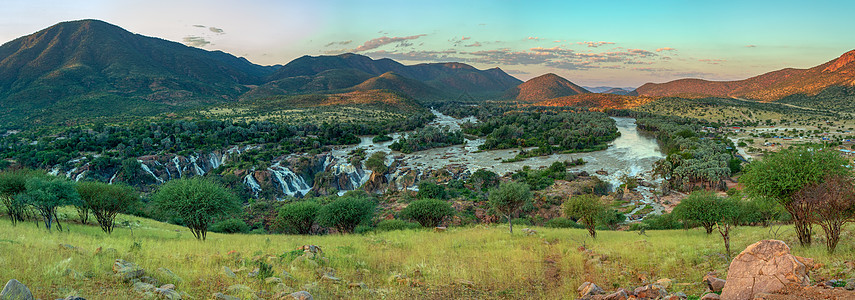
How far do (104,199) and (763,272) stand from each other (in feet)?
99.3

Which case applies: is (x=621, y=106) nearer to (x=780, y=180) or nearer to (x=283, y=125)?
(x=283, y=125)

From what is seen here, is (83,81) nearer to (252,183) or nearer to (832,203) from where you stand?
(252,183)

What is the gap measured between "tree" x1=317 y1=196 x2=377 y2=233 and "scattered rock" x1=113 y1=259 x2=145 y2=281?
17542mm

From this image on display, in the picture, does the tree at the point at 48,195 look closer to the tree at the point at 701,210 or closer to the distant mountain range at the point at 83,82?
the tree at the point at 701,210

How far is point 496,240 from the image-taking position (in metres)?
19.5

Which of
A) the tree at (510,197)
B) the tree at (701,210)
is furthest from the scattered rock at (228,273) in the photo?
the tree at (701,210)

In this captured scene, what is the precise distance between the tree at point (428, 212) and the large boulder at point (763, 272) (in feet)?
76.5

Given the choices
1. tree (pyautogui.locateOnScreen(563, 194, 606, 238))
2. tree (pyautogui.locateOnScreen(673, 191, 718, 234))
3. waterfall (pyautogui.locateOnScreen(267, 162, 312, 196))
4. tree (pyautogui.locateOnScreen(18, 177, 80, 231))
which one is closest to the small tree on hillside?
tree (pyautogui.locateOnScreen(18, 177, 80, 231))

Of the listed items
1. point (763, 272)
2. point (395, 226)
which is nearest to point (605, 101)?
point (395, 226)

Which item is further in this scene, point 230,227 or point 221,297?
point 230,227

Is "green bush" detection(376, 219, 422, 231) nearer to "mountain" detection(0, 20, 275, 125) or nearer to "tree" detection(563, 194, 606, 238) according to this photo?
"tree" detection(563, 194, 606, 238)

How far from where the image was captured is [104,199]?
22.1m

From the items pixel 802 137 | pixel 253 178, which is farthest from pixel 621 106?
pixel 253 178

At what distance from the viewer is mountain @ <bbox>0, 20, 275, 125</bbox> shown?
106625mm
